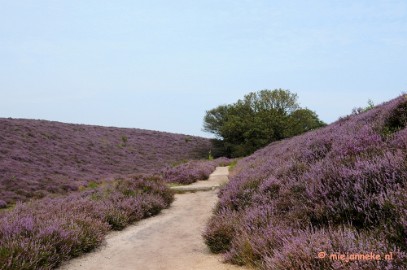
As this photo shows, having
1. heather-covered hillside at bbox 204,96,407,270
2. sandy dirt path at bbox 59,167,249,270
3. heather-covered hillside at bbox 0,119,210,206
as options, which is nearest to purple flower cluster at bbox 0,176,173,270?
sandy dirt path at bbox 59,167,249,270

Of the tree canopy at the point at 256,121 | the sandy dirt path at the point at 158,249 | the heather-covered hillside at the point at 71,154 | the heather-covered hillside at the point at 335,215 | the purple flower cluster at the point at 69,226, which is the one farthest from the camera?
the tree canopy at the point at 256,121

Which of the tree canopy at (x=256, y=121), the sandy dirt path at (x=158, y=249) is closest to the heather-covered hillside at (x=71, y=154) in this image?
the tree canopy at (x=256, y=121)

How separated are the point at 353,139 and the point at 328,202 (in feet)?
8.51

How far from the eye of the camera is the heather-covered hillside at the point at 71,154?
2147 centimetres

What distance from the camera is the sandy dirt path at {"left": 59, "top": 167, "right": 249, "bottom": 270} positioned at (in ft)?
18.9

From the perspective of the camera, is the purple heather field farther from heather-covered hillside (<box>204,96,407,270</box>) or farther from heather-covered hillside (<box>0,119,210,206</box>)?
heather-covered hillside (<box>204,96,407,270</box>)

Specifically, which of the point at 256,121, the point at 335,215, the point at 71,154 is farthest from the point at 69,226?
the point at 256,121

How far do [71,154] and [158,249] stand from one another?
2666 centimetres

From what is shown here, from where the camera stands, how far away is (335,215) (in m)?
4.43

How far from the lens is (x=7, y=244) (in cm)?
550

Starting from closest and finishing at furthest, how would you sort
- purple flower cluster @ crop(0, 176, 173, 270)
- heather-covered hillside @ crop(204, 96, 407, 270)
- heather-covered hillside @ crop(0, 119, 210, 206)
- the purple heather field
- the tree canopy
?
heather-covered hillside @ crop(204, 96, 407, 270)
purple flower cluster @ crop(0, 176, 173, 270)
the purple heather field
heather-covered hillside @ crop(0, 119, 210, 206)
the tree canopy

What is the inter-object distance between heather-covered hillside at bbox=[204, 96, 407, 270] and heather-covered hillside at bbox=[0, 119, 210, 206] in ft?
51.9

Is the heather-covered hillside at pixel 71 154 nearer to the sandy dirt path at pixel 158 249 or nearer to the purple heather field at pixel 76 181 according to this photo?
the purple heather field at pixel 76 181

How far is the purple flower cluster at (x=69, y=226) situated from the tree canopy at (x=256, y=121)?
3034 cm
